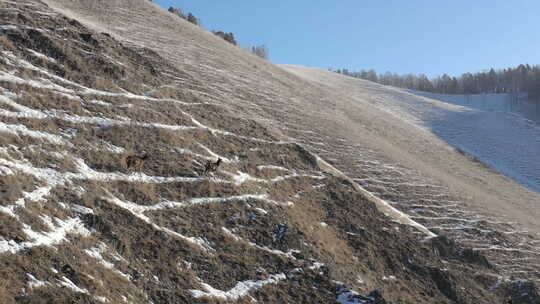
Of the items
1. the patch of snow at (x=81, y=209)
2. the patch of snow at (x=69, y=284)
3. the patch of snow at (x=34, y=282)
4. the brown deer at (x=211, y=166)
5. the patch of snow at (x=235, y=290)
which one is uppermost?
the brown deer at (x=211, y=166)

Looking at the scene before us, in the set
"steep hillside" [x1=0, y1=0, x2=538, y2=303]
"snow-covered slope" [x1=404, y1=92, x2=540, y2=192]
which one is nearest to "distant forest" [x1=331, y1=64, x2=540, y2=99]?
"snow-covered slope" [x1=404, y1=92, x2=540, y2=192]

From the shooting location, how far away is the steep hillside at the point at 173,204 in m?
10.4

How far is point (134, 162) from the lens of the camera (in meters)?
14.2

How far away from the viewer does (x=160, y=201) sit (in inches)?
538

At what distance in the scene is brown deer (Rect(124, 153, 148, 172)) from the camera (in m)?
14.1

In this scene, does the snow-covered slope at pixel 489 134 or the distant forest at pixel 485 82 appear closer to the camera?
the snow-covered slope at pixel 489 134

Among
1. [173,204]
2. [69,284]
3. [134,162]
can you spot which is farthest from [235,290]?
[134,162]

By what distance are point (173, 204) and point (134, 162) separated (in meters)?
1.72

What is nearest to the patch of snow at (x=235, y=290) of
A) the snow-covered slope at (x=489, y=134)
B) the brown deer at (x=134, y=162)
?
the brown deer at (x=134, y=162)

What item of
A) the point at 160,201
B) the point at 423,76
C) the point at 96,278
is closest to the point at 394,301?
the point at 160,201

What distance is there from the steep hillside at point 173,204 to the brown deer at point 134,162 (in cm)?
16

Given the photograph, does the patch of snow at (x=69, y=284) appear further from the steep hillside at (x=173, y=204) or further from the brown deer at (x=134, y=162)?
the brown deer at (x=134, y=162)

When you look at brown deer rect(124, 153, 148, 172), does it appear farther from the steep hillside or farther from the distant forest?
the distant forest

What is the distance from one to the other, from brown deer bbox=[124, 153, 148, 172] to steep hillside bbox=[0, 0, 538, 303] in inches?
6.2
